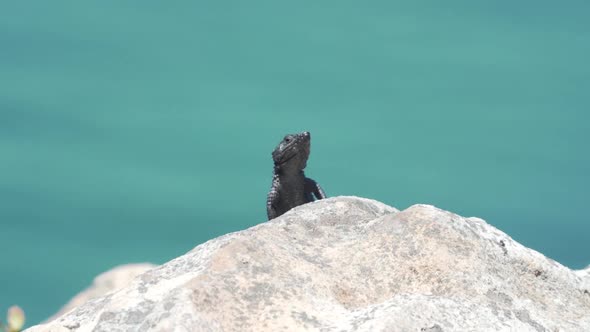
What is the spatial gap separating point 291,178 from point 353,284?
709cm

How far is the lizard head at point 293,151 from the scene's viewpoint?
11.4m

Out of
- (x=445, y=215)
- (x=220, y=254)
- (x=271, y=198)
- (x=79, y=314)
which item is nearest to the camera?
(x=220, y=254)

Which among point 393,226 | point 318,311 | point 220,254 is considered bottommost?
point 318,311

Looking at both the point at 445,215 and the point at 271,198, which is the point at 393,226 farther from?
the point at 271,198

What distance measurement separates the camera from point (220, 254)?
434cm

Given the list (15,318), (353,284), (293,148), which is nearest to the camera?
(15,318)

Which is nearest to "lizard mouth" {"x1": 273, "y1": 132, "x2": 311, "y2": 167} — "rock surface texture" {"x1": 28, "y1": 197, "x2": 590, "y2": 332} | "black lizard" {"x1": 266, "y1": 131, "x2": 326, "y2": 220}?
"black lizard" {"x1": 266, "y1": 131, "x2": 326, "y2": 220}

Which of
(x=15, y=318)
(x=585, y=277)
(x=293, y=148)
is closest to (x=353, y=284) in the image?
(x=585, y=277)

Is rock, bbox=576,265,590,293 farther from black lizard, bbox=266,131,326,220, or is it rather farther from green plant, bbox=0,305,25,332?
black lizard, bbox=266,131,326,220

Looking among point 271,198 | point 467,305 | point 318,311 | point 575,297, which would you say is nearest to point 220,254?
point 318,311

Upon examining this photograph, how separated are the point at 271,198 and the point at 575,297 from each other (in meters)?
6.48

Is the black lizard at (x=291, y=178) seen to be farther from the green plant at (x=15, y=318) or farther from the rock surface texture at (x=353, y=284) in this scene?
the green plant at (x=15, y=318)

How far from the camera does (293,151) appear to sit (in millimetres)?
11453

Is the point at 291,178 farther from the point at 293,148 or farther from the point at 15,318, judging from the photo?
the point at 15,318
